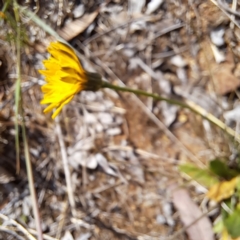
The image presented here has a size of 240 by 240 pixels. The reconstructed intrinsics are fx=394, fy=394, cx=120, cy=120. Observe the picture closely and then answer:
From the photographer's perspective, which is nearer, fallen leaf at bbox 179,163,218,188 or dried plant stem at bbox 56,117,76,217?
fallen leaf at bbox 179,163,218,188

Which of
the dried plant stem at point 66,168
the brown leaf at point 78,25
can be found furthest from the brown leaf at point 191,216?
the brown leaf at point 78,25

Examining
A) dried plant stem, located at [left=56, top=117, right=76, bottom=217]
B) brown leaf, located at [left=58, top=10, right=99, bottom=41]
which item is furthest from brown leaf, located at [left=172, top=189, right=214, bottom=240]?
Result: brown leaf, located at [left=58, top=10, right=99, bottom=41]

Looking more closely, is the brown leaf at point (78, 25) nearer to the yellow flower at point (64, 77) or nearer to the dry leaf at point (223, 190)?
the yellow flower at point (64, 77)

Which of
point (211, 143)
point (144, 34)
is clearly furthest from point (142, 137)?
point (144, 34)

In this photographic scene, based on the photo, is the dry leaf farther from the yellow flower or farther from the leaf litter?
the yellow flower

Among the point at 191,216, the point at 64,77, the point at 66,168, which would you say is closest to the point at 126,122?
the point at 66,168

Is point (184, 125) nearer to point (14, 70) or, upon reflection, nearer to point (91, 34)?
point (91, 34)

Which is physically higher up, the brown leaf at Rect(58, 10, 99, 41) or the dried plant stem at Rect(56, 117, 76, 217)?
the brown leaf at Rect(58, 10, 99, 41)
